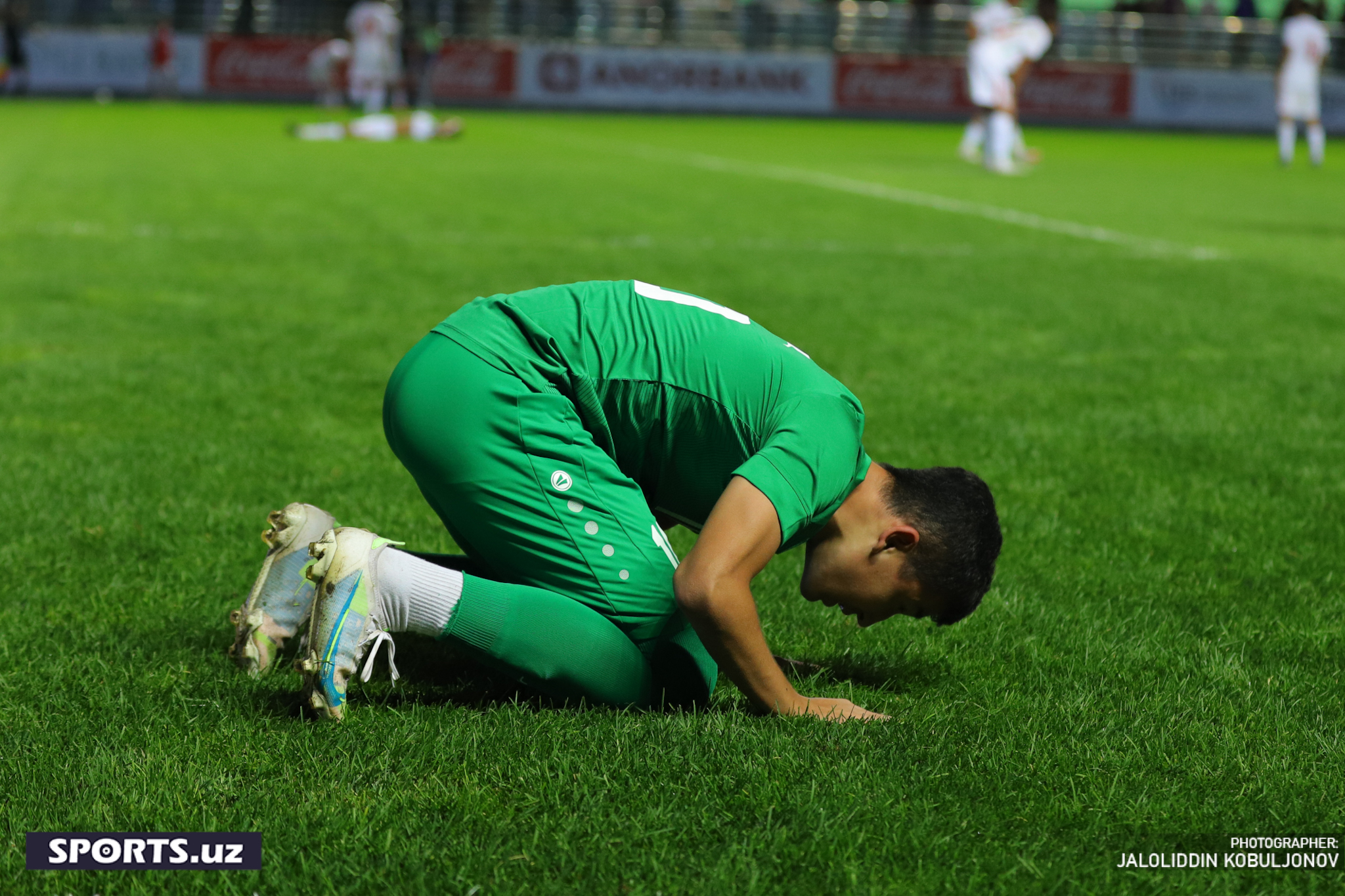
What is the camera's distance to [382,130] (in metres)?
24.4

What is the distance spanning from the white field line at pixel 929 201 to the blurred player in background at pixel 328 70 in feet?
38.8

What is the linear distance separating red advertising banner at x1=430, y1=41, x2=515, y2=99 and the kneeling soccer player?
33349 mm

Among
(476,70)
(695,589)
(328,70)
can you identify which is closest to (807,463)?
(695,589)

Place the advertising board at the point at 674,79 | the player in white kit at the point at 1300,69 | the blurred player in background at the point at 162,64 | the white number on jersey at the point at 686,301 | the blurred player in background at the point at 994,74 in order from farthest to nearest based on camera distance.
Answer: the advertising board at the point at 674,79 → the blurred player in background at the point at 162,64 → the player in white kit at the point at 1300,69 → the blurred player in background at the point at 994,74 → the white number on jersey at the point at 686,301

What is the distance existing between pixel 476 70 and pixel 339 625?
33953mm

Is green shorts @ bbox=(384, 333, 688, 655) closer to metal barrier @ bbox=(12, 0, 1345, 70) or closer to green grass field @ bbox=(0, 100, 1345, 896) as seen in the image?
green grass field @ bbox=(0, 100, 1345, 896)

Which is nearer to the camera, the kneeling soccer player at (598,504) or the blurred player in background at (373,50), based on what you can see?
the kneeling soccer player at (598,504)

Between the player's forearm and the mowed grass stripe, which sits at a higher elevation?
the mowed grass stripe

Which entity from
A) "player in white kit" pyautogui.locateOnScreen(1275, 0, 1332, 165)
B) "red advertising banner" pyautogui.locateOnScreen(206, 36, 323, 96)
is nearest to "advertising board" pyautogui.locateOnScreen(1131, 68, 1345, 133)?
"player in white kit" pyautogui.locateOnScreen(1275, 0, 1332, 165)

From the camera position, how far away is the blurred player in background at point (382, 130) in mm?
24141

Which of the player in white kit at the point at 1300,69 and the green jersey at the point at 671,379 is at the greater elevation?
the player in white kit at the point at 1300,69

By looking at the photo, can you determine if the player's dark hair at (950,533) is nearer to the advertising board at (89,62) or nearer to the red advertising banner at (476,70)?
the red advertising banner at (476,70)

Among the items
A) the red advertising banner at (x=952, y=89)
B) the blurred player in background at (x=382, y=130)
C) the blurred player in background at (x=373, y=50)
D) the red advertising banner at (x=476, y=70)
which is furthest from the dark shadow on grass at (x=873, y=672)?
the red advertising banner at (x=952, y=89)

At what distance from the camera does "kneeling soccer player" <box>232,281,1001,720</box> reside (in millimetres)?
2947
